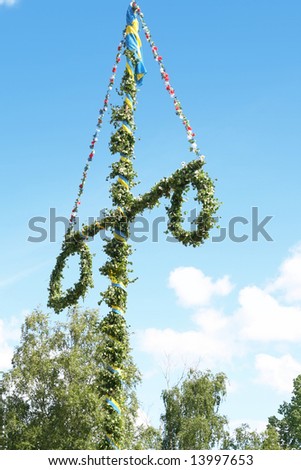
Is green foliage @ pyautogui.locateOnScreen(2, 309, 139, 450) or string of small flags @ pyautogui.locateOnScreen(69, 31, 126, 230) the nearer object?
string of small flags @ pyautogui.locateOnScreen(69, 31, 126, 230)

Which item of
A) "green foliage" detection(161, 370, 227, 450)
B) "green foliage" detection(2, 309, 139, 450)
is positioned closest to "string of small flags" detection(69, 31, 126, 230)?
"green foliage" detection(2, 309, 139, 450)

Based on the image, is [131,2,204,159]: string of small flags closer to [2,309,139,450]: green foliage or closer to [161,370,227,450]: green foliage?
[2,309,139,450]: green foliage

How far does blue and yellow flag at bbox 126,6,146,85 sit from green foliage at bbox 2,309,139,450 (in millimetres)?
16839

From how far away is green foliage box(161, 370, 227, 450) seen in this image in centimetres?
3419

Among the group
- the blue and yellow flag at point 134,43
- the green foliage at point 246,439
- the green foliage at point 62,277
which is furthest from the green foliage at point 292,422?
the blue and yellow flag at point 134,43

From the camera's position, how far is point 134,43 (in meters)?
13.5

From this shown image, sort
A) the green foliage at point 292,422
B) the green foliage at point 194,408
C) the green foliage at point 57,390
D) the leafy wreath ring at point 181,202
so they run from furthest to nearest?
the green foliage at point 292,422 → the green foliage at point 194,408 → the green foliage at point 57,390 → the leafy wreath ring at point 181,202

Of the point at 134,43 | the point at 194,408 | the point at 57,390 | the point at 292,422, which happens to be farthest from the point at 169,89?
the point at 292,422

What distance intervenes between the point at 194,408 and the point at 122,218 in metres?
25.2

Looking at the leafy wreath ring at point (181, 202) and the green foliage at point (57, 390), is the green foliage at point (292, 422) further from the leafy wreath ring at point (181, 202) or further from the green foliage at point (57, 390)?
the leafy wreath ring at point (181, 202)

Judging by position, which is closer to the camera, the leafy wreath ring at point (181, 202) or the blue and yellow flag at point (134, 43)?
the leafy wreath ring at point (181, 202)

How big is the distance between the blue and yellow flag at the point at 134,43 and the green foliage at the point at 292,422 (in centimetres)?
2999

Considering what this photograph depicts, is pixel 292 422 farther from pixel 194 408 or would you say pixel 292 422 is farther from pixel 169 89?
pixel 169 89

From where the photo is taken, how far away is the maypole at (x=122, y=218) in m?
11.3
